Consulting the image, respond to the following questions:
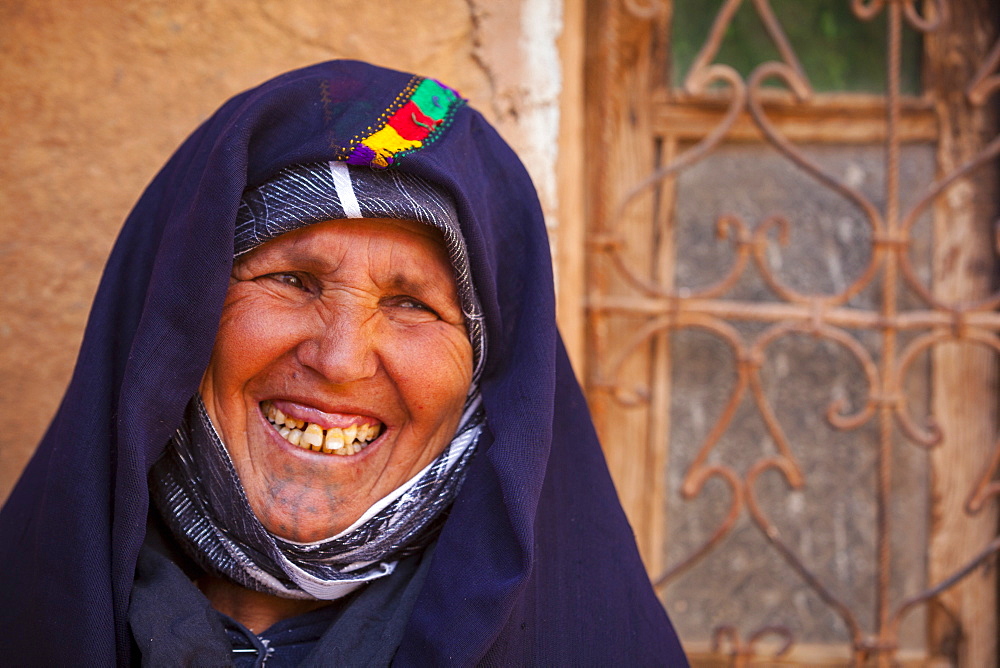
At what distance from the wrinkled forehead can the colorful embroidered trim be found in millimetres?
36

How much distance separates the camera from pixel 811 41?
2082 millimetres

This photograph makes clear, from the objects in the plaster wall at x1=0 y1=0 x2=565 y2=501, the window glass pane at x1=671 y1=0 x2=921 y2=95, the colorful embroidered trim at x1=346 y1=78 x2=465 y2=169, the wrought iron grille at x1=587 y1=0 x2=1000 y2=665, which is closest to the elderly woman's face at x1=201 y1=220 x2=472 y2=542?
the colorful embroidered trim at x1=346 y1=78 x2=465 y2=169

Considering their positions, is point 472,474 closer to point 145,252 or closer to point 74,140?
point 145,252

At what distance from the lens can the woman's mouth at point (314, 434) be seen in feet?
4.31

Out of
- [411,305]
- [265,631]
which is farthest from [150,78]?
[265,631]

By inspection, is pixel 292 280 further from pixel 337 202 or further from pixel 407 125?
pixel 407 125

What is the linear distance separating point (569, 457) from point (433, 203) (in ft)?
1.66

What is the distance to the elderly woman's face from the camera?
4.17ft

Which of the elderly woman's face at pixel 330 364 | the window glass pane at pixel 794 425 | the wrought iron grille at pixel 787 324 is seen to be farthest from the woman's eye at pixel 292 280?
the window glass pane at pixel 794 425

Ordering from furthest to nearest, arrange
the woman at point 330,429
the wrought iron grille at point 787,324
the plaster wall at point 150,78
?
the wrought iron grille at point 787,324 < the plaster wall at point 150,78 < the woman at point 330,429

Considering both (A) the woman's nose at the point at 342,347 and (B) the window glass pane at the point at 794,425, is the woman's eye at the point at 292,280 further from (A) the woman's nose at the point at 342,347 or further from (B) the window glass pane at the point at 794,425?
(B) the window glass pane at the point at 794,425

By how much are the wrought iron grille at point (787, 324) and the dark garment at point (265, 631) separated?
862mm

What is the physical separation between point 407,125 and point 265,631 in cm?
88

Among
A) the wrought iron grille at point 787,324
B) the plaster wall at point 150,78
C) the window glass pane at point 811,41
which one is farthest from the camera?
the window glass pane at point 811,41
